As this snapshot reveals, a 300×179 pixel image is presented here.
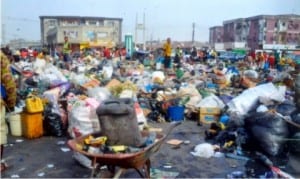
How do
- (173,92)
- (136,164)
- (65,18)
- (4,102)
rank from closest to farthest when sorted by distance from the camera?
(136,164) < (4,102) < (173,92) < (65,18)

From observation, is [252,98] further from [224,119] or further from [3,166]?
[3,166]

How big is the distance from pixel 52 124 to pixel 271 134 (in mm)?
3678

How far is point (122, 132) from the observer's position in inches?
148

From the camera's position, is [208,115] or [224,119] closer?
[224,119]

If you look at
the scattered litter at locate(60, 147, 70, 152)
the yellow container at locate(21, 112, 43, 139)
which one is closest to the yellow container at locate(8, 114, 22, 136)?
the yellow container at locate(21, 112, 43, 139)

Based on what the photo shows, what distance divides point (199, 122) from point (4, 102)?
4.24 metres

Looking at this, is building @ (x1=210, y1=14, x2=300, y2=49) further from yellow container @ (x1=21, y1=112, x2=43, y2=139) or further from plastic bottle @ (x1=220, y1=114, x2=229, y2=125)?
yellow container @ (x1=21, y1=112, x2=43, y2=139)

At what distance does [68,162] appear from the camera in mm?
5188

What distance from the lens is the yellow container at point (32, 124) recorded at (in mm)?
6352

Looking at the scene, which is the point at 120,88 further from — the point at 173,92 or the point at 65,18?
the point at 65,18

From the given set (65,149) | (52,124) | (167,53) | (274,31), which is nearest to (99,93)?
(52,124)

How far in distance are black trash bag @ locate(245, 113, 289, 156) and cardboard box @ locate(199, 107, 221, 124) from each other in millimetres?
1937

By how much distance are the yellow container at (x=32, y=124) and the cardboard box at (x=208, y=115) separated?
3257 mm

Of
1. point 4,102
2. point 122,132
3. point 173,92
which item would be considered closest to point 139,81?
point 173,92
